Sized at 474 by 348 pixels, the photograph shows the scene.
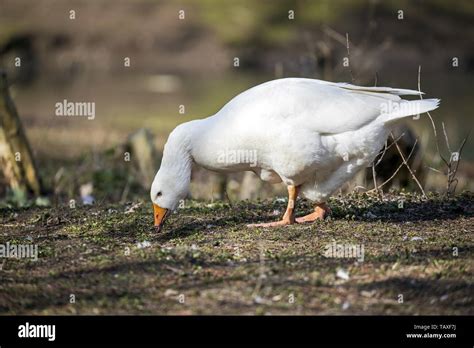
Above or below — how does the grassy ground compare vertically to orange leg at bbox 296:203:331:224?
below

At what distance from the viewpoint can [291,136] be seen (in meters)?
7.46

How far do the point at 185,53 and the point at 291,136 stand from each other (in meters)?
38.2

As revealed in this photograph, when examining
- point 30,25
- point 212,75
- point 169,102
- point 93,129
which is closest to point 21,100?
point 169,102

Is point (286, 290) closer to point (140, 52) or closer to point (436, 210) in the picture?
point (436, 210)

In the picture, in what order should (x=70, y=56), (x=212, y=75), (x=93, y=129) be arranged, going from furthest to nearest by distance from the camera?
(x=70, y=56), (x=212, y=75), (x=93, y=129)

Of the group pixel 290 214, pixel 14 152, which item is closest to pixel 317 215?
pixel 290 214

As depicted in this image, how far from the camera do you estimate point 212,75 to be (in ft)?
127

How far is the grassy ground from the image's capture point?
223 inches

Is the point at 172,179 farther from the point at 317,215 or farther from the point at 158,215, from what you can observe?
the point at 317,215

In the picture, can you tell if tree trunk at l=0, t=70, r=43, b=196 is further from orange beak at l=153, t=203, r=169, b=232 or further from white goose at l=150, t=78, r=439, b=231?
orange beak at l=153, t=203, r=169, b=232

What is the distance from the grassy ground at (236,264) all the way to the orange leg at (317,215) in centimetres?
23

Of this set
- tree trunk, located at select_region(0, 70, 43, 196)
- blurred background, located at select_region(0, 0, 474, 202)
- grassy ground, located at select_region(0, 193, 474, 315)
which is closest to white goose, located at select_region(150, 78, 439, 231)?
grassy ground, located at select_region(0, 193, 474, 315)

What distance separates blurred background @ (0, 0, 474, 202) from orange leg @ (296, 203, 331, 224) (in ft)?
28.3

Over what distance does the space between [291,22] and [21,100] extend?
2299 cm
